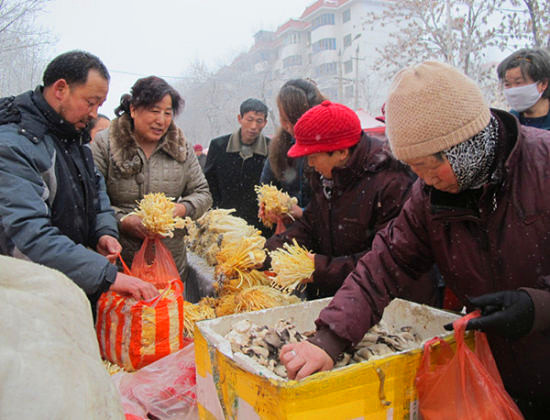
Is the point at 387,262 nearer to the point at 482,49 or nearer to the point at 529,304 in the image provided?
the point at 529,304

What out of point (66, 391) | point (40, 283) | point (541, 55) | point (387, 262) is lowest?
point (387, 262)

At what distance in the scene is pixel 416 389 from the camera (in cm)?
148

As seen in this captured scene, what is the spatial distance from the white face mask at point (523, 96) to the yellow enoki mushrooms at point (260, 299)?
2394mm

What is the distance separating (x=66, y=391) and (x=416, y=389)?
1234mm

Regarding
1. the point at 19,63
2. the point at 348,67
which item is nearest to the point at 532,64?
the point at 19,63

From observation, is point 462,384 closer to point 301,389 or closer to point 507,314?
point 507,314

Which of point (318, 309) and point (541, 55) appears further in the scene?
point (541, 55)

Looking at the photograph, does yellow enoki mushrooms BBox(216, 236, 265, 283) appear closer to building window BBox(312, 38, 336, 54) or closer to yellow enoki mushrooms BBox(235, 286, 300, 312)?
yellow enoki mushrooms BBox(235, 286, 300, 312)

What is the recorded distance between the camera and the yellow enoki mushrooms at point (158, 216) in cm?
262

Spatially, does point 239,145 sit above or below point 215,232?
above

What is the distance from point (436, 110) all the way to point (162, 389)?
166 centimetres

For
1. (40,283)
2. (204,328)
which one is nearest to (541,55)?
(204,328)

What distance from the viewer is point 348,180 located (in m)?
2.39

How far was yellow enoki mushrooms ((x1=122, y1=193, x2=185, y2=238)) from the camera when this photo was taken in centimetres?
262
